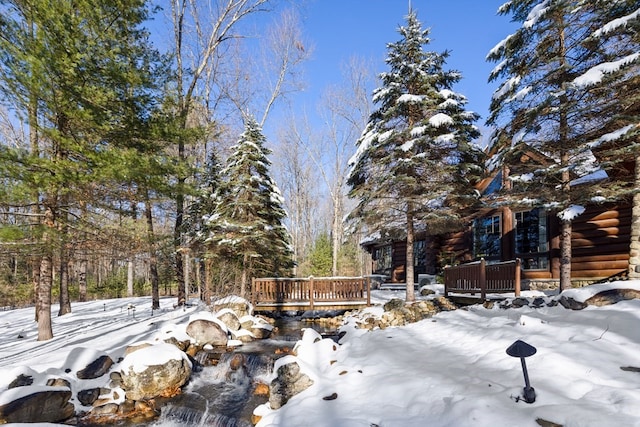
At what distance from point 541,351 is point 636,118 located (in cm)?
550

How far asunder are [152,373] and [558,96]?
33.0 feet

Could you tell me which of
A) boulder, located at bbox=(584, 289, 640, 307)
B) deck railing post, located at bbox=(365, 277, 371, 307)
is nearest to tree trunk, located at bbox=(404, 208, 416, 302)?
deck railing post, located at bbox=(365, 277, 371, 307)

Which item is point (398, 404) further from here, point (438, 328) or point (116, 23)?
point (116, 23)

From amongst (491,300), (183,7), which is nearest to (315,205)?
(183,7)

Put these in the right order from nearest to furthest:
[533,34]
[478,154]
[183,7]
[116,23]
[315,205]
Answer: [116,23] → [533,34] → [478,154] → [183,7] → [315,205]

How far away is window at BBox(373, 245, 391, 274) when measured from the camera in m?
20.6

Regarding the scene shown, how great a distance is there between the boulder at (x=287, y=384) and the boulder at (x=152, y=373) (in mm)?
2296

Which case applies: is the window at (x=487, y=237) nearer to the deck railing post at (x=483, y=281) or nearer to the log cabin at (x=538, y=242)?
the log cabin at (x=538, y=242)

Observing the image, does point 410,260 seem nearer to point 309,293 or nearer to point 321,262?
point 309,293

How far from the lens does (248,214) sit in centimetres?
1327

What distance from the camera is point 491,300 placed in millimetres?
9203

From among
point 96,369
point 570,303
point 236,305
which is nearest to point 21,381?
point 96,369

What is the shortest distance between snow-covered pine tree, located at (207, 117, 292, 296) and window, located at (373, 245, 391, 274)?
8.43m

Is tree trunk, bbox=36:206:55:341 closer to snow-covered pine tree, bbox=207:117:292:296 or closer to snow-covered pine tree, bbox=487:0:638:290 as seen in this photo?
snow-covered pine tree, bbox=207:117:292:296
